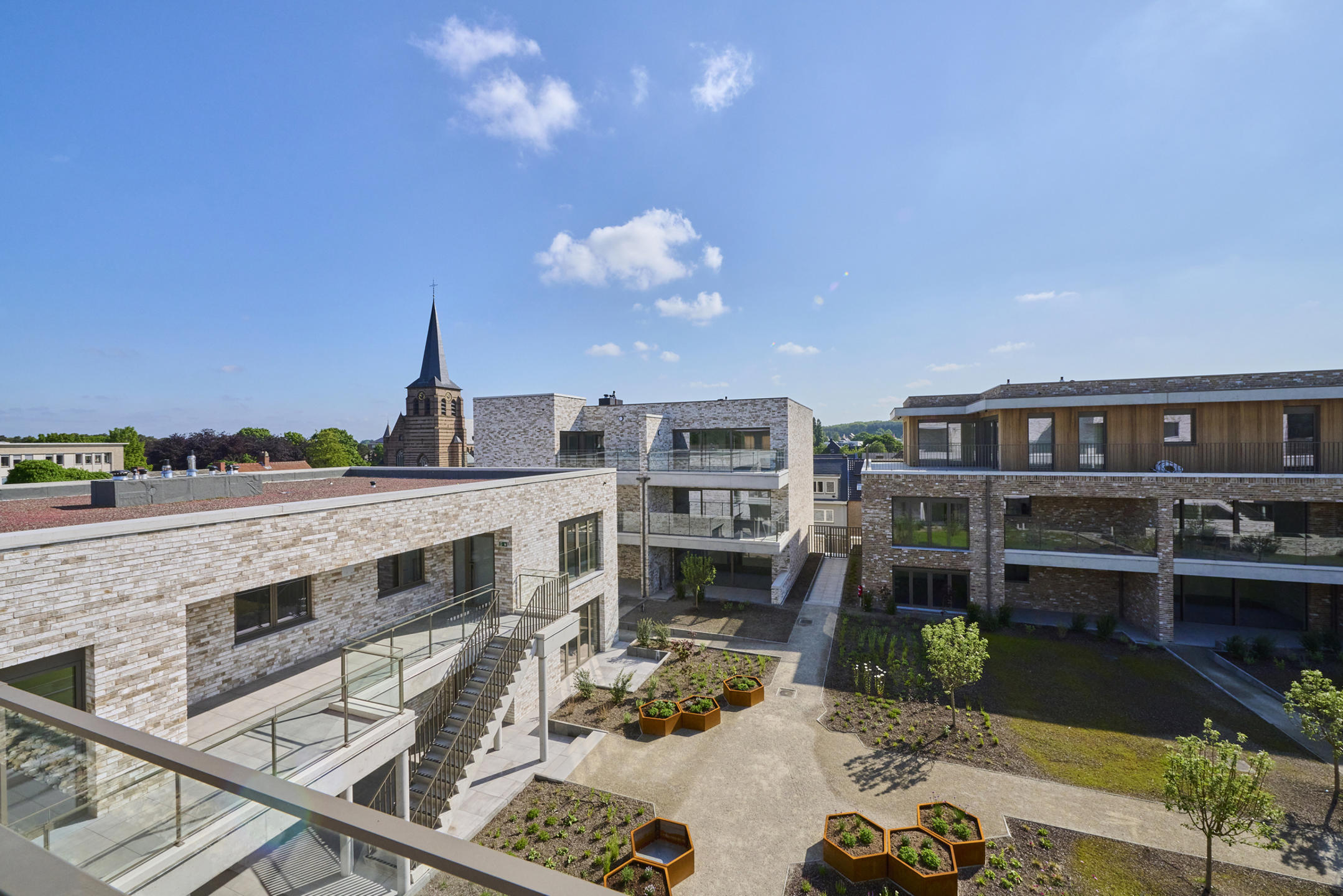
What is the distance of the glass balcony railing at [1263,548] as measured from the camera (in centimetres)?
1546

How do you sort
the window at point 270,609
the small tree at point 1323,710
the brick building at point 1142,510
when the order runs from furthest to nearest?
the brick building at point 1142,510, the window at point 270,609, the small tree at point 1323,710

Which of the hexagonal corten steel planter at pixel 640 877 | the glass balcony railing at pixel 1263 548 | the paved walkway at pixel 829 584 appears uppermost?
the glass balcony railing at pixel 1263 548

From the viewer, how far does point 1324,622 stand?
16.5m

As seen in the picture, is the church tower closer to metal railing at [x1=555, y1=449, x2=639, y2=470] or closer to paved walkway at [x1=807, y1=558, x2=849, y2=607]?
metal railing at [x1=555, y1=449, x2=639, y2=470]

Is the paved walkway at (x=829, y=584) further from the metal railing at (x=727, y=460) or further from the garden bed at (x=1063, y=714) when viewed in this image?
the metal railing at (x=727, y=460)

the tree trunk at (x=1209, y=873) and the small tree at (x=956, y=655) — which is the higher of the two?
the small tree at (x=956, y=655)

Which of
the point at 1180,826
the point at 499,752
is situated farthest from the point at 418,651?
the point at 1180,826

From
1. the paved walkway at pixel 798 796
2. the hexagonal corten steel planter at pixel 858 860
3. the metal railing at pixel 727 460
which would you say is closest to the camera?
the hexagonal corten steel planter at pixel 858 860

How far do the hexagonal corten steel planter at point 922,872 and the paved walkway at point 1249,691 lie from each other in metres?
8.63

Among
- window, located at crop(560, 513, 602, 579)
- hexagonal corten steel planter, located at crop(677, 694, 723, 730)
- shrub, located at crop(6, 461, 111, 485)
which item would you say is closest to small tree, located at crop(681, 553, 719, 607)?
window, located at crop(560, 513, 602, 579)

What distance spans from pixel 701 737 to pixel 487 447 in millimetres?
16626

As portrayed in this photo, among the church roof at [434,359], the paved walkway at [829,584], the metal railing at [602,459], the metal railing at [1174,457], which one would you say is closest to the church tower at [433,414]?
the church roof at [434,359]

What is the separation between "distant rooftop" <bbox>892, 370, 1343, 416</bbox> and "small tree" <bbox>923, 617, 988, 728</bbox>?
9945 millimetres

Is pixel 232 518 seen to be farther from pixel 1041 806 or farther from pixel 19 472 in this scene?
pixel 19 472
